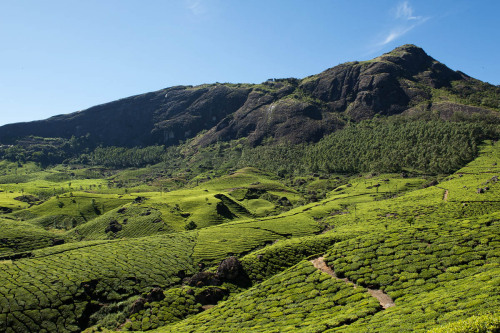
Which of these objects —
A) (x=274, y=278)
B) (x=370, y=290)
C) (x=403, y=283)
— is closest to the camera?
(x=403, y=283)

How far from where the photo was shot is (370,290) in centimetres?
5969

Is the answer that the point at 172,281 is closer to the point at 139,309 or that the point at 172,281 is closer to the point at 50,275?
Result: the point at 139,309

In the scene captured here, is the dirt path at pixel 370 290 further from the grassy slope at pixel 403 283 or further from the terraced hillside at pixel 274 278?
the grassy slope at pixel 403 283

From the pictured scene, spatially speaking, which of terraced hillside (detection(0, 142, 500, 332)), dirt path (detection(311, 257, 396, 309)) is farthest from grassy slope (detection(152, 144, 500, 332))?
dirt path (detection(311, 257, 396, 309))

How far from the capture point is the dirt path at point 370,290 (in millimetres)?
52828

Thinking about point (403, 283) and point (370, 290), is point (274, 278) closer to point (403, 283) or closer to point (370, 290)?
point (370, 290)

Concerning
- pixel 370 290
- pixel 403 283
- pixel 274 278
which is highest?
pixel 403 283

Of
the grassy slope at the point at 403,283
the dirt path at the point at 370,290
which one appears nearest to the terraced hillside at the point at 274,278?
the grassy slope at the point at 403,283

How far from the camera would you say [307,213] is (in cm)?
18275

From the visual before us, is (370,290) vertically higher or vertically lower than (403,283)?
lower

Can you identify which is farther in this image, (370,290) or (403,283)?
(370,290)

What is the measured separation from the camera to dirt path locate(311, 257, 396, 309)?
52.8m

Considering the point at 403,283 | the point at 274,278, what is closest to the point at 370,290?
the point at 403,283

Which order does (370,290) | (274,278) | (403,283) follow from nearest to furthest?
(403,283) → (370,290) → (274,278)
